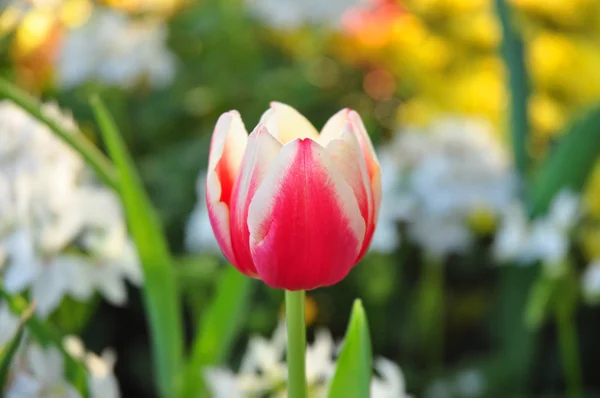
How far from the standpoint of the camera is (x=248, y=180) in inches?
8.8

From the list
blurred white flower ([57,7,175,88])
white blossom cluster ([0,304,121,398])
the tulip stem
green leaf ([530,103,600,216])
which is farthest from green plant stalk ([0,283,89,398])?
blurred white flower ([57,7,175,88])

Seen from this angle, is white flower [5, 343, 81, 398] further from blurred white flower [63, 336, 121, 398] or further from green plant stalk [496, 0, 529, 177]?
green plant stalk [496, 0, 529, 177]

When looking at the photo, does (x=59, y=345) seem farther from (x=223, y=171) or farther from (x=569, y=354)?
(x=569, y=354)

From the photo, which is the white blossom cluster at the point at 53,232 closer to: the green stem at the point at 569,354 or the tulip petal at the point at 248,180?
the tulip petal at the point at 248,180

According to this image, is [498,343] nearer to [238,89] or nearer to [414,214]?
[414,214]

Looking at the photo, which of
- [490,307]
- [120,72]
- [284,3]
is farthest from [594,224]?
[284,3]

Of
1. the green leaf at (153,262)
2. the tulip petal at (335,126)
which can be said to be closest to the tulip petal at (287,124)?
the tulip petal at (335,126)

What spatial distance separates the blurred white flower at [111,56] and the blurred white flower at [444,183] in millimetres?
293

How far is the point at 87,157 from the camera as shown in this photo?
1.16ft

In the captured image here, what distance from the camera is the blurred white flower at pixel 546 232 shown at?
0.53 meters

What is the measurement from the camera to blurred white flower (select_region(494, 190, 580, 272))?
0.53 m

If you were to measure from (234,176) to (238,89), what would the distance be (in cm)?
66

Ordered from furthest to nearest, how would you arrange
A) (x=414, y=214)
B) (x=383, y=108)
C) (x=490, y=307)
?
(x=383, y=108)
(x=490, y=307)
(x=414, y=214)

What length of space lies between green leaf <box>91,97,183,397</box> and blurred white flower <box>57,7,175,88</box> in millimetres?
461
